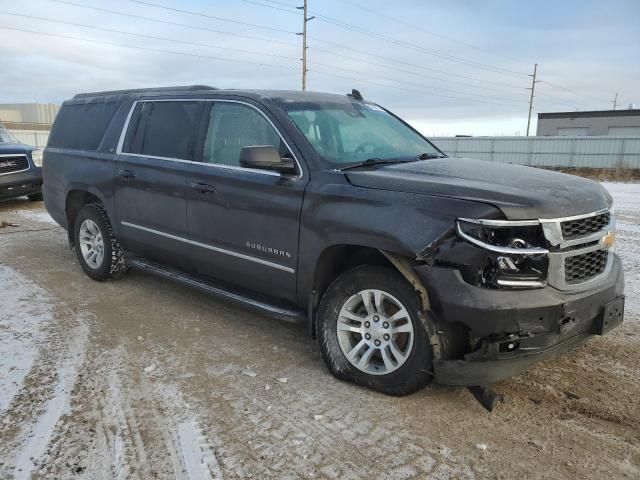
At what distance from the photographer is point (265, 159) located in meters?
3.77

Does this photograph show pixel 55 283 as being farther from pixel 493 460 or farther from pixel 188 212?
pixel 493 460

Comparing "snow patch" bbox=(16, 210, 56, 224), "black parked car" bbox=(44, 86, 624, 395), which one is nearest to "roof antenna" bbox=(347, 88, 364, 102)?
"black parked car" bbox=(44, 86, 624, 395)

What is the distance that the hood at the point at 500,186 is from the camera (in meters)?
3.00

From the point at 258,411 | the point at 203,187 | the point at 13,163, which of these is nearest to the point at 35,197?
the point at 13,163

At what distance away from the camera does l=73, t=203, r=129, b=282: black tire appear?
226 inches

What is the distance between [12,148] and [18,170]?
0.50 m

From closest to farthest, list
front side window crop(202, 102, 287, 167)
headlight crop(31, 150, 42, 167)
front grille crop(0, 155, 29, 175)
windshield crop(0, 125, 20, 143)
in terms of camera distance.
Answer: front side window crop(202, 102, 287, 167) < front grille crop(0, 155, 29, 175) < headlight crop(31, 150, 42, 167) < windshield crop(0, 125, 20, 143)

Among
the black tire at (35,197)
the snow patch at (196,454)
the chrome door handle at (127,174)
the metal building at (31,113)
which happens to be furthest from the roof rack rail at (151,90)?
the metal building at (31,113)

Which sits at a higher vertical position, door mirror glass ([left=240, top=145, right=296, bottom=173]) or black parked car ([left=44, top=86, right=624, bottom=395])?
door mirror glass ([left=240, top=145, right=296, bottom=173])

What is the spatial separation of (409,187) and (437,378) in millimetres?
1129

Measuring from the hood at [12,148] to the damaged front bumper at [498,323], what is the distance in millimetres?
10853

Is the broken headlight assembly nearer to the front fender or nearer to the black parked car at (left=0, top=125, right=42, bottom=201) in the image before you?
the front fender

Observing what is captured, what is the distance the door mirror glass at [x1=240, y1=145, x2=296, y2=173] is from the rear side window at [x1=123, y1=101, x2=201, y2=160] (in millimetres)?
1106

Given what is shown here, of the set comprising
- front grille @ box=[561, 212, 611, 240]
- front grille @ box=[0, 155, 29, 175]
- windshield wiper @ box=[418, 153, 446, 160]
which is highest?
windshield wiper @ box=[418, 153, 446, 160]
